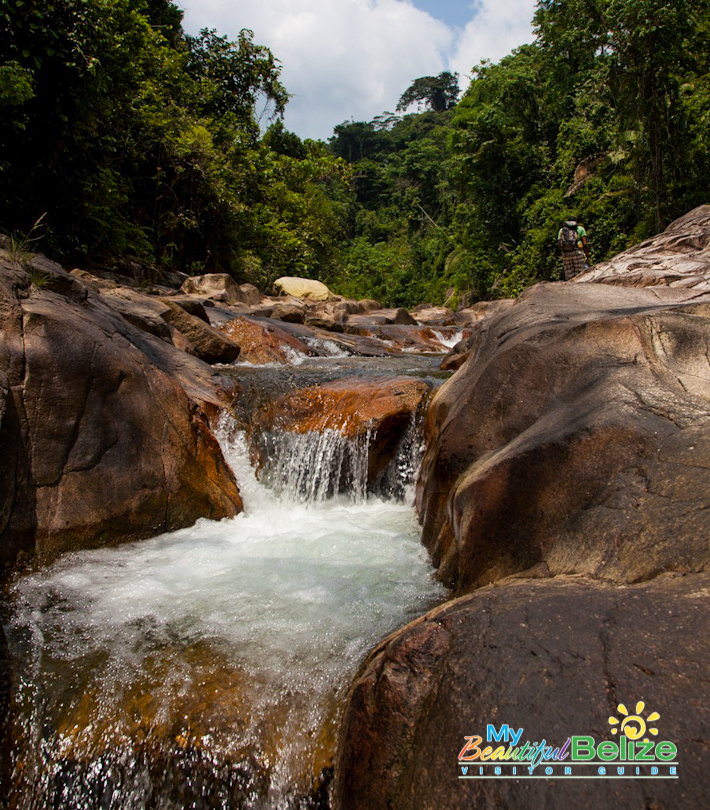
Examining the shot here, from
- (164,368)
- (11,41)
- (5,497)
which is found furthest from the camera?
(11,41)

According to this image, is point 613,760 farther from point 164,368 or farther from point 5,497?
point 164,368

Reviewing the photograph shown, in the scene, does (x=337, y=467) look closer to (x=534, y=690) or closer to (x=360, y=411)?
(x=360, y=411)

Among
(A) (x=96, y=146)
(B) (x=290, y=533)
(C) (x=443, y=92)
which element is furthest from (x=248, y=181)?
(C) (x=443, y=92)

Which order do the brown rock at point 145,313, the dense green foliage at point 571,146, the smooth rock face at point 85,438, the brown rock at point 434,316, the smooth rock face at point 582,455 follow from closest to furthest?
the smooth rock face at point 582,455, the smooth rock face at point 85,438, the brown rock at point 145,313, the dense green foliage at point 571,146, the brown rock at point 434,316

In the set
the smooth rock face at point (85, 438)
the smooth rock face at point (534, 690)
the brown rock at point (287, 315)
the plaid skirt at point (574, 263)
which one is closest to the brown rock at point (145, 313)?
the smooth rock face at point (85, 438)

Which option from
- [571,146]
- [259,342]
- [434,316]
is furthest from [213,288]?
[434,316]

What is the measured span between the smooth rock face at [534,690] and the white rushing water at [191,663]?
0.43m

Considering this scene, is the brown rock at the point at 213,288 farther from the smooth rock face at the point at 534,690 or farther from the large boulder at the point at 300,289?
the smooth rock face at the point at 534,690

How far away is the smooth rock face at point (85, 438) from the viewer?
385 centimetres

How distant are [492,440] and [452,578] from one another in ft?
3.39

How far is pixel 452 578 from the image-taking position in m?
3.25

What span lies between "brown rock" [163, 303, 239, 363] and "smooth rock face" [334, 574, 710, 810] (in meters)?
7.35

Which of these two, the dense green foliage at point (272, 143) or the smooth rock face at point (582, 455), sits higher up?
the dense green foliage at point (272, 143)

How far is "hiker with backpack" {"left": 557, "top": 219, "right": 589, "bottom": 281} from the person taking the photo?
10891 mm
